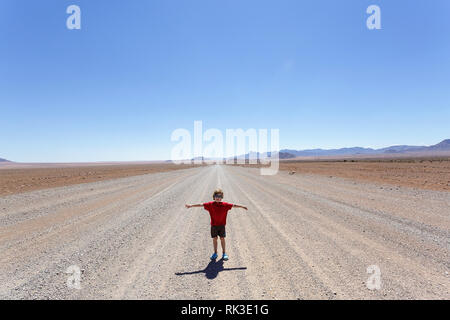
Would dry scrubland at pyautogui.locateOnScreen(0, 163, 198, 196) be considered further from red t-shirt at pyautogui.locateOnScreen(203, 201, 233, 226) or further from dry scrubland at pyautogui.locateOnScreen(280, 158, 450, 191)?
dry scrubland at pyautogui.locateOnScreen(280, 158, 450, 191)

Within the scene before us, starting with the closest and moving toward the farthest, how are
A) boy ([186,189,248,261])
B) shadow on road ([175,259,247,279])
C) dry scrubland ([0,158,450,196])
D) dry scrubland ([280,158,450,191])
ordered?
shadow on road ([175,259,247,279])
boy ([186,189,248,261])
dry scrubland ([280,158,450,191])
dry scrubland ([0,158,450,196])

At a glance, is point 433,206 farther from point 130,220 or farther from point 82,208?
point 82,208

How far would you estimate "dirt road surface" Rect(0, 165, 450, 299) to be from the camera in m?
3.56

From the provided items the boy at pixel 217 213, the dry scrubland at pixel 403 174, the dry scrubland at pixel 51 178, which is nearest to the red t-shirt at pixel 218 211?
the boy at pixel 217 213

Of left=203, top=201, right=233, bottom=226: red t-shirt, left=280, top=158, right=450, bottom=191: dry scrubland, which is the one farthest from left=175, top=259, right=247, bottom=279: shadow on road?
left=280, top=158, right=450, bottom=191: dry scrubland

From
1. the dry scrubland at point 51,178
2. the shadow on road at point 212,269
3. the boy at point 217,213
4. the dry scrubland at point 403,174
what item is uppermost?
the boy at point 217,213

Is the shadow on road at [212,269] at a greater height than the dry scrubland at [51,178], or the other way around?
the shadow on road at [212,269]

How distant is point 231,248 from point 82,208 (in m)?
8.12

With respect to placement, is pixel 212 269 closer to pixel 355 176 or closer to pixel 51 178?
pixel 355 176

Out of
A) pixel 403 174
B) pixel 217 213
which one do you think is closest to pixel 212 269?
pixel 217 213

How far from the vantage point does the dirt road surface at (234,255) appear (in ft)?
11.7

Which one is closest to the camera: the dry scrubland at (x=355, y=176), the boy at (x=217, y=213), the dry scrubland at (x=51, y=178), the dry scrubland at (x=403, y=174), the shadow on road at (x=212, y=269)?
the shadow on road at (x=212, y=269)

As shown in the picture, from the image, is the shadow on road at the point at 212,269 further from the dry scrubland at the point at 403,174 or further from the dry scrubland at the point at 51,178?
the dry scrubland at the point at 51,178

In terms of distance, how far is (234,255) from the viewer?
16.3ft
